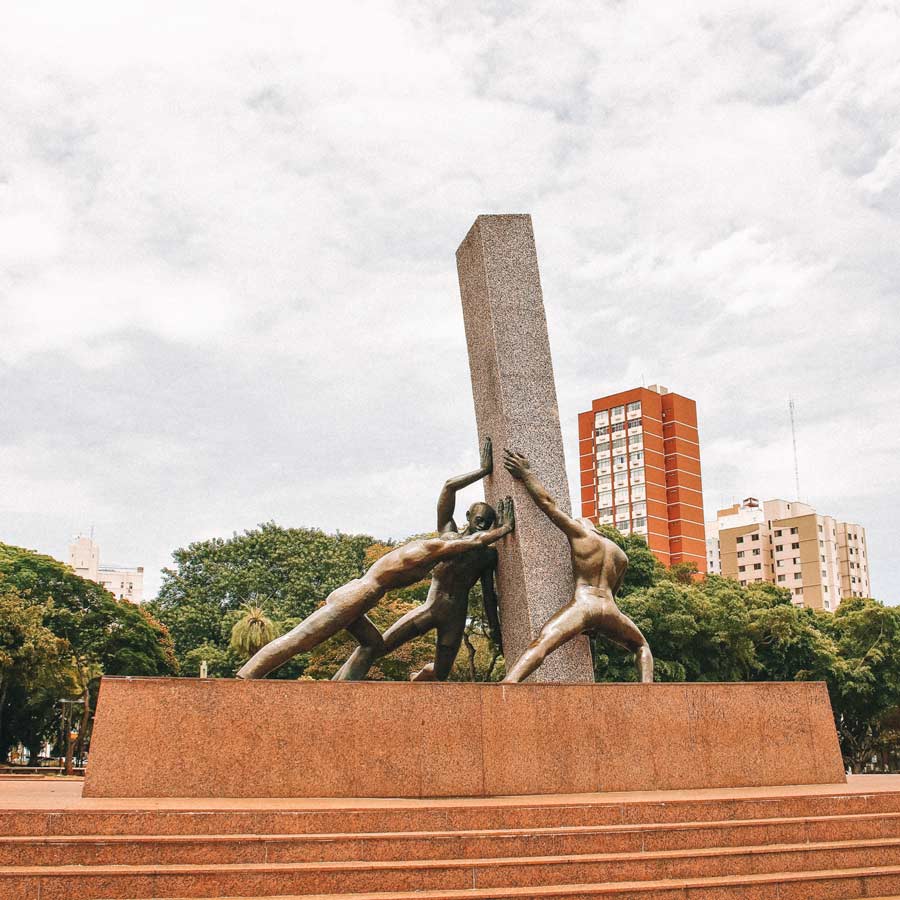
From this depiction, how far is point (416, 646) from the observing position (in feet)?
110

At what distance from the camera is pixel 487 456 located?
12.5 meters

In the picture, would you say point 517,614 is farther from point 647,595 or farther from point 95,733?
point 647,595

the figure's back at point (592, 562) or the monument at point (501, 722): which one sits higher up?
the figure's back at point (592, 562)

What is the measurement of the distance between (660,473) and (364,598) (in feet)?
241

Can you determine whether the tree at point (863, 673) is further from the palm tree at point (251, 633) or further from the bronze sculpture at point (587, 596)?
→ the bronze sculpture at point (587, 596)

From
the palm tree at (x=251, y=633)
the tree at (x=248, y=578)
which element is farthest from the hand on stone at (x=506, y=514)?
the tree at (x=248, y=578)

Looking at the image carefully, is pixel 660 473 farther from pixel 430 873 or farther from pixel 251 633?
pixel 430 873

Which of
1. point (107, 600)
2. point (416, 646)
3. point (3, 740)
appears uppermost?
point (107, 600)

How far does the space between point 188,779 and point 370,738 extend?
156 cm

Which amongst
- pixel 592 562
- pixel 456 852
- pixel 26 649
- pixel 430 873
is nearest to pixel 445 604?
pixel 592 562

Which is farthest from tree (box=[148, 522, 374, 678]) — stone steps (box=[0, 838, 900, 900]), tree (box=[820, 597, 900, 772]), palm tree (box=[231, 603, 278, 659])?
stone steps (box=[0, 838, 900, 900])

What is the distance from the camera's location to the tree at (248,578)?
48250mm

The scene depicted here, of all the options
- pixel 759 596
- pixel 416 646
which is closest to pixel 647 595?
Answer: pixel 759 596

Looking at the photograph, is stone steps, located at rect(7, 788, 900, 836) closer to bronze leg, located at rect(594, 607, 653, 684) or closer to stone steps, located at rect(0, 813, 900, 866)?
stone steps, located at rect(0, 813, 900, 866)
